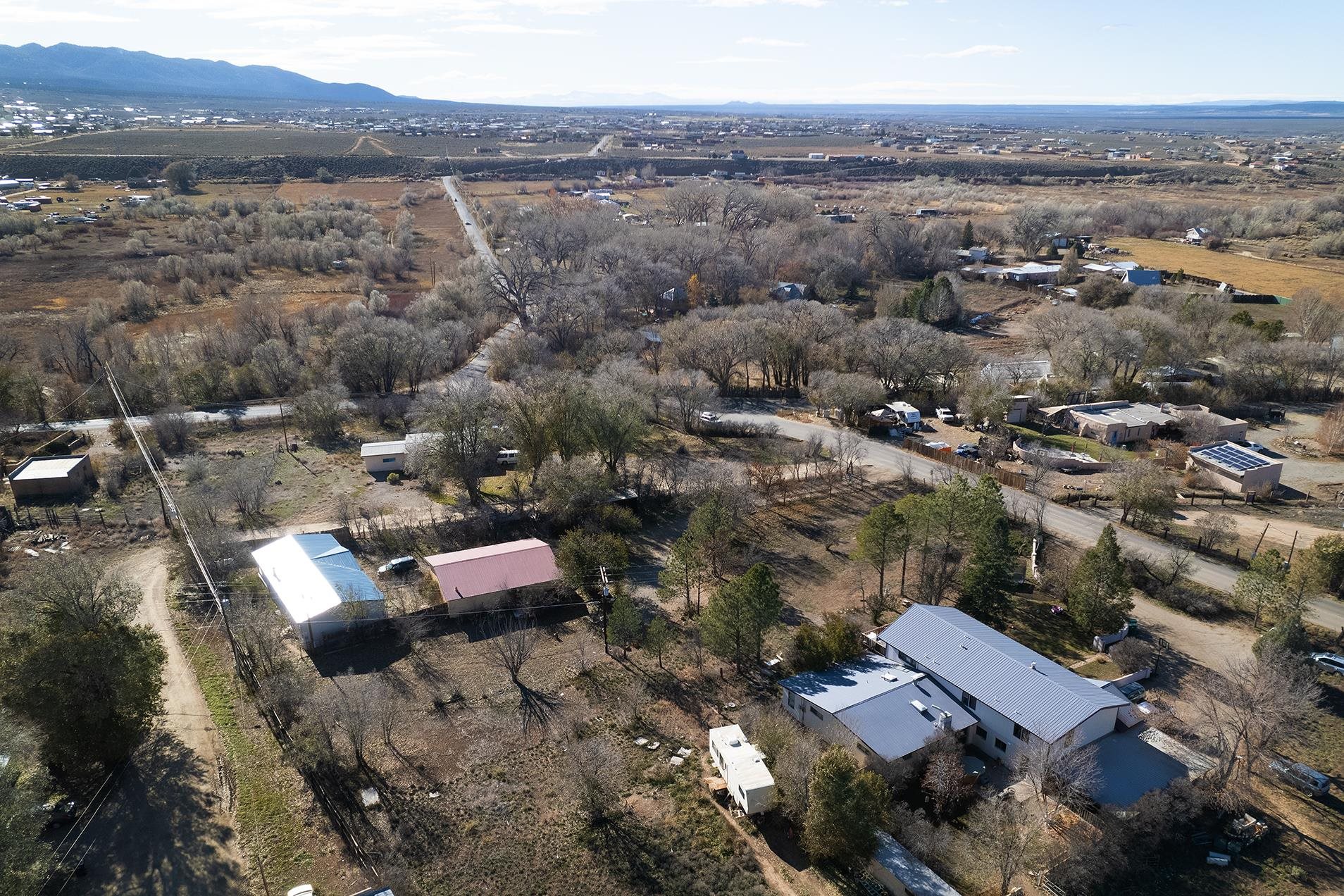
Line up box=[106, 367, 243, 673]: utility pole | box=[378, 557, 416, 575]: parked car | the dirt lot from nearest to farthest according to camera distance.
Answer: box=[106, 367, 243, 673]: utility pole
box=[378, 557, 416, 575]: parked car
the dirt lot

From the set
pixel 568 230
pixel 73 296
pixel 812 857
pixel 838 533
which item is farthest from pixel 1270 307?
pixel 73 296

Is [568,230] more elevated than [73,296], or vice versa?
[568,230]

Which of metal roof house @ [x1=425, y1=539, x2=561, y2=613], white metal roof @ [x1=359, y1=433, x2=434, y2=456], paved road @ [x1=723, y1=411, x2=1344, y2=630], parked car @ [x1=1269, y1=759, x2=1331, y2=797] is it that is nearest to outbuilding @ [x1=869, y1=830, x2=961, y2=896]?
parked car @ [x1=1269, y1=759, x2=1331, y2=797]

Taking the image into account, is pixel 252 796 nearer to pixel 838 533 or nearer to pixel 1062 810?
pixel 1062 810

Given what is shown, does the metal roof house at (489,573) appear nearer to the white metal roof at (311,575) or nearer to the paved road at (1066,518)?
the white metal roof at (311,575)

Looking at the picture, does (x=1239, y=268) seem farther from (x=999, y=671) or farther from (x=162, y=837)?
(x=162, y=837)

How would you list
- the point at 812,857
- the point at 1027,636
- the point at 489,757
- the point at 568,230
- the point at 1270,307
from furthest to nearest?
the point at 568,230 → the point at 1270,307 → the point at 1027,636 → the point at 489,757 → the point at 812,857

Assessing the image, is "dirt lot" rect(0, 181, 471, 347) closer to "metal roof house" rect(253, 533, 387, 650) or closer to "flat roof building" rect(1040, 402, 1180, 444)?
"metal roof house" rect(253, 533, 387, 650)
